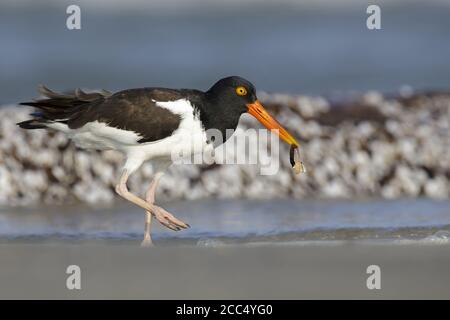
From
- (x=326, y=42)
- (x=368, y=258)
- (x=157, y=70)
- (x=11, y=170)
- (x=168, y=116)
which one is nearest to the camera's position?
(x=368, y=258)

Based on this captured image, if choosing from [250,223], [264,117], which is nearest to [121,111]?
[264,117]

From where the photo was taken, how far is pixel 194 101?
934cm

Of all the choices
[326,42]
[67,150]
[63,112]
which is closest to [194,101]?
[63,112]

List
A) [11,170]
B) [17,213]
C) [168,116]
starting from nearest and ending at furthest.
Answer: [168,116] < [17,213] < [11,170]

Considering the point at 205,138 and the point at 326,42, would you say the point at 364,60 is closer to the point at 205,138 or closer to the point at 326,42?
the point at 326,42

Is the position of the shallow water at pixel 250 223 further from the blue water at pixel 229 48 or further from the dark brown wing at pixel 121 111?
the blue water at pixel 229 48

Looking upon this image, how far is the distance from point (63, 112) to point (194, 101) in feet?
4.20

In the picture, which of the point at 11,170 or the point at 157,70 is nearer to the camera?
the point at 11,170

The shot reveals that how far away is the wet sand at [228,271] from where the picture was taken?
24.8 ft

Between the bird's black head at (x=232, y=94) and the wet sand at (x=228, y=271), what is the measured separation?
141cm

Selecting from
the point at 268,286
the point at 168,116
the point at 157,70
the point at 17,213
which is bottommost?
the point at 268,286

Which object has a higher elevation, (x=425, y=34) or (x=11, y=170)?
(x=425, y=34)

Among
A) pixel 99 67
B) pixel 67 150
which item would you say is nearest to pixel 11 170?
pixel 67 150

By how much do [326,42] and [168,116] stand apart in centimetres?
1146
